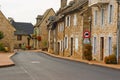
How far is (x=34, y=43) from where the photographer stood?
106 metres

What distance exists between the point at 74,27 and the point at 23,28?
224 ft

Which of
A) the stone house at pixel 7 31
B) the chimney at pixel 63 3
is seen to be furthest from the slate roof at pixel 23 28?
the chimney at pixel 63 3

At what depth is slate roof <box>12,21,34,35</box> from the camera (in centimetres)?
11522

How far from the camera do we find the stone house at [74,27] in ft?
149

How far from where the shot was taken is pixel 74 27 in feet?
167

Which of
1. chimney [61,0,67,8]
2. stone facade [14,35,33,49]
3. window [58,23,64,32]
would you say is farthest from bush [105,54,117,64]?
stone facade [14,35,33,49]

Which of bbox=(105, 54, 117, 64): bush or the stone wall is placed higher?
the stone wall

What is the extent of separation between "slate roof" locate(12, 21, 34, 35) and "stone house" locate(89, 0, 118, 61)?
242ft

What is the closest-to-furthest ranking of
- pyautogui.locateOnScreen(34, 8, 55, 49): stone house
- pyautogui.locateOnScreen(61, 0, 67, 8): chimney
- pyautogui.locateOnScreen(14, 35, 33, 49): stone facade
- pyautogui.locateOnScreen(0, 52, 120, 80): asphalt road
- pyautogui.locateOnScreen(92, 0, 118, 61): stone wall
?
pyautogui.locateOnScreen(0, 52, 120, 80): asphalt road < pyautogui.locateOnScreen(92, 0, 118, 61): stone wall < pyautogui.locateOnScreen(61, 0, 67, 8): chimney < pyautogui.locateOnScreen(34, 8, 55, 49): stone house < pyautogui.locateOnScreen(14, 35, 33, 49): stone facade

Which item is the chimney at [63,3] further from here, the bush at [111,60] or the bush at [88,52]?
the bush at [111,60]

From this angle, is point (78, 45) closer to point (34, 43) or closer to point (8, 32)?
point (8, 32)

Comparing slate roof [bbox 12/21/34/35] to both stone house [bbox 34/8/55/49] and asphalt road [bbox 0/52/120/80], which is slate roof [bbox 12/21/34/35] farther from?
asphalt road [bbox 0/52/120/80]

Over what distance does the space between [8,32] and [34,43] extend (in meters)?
35.3

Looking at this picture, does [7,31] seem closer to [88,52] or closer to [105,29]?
[88,52]
